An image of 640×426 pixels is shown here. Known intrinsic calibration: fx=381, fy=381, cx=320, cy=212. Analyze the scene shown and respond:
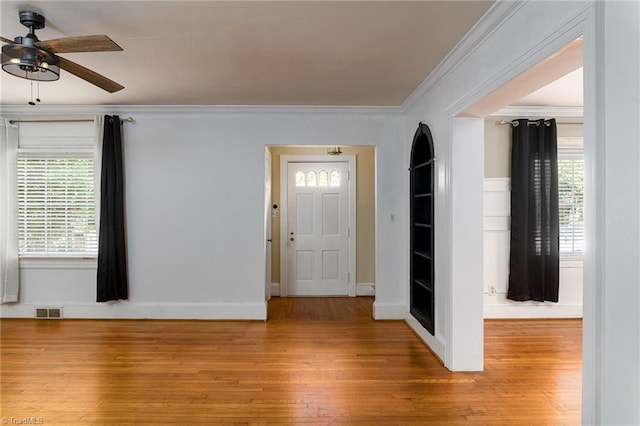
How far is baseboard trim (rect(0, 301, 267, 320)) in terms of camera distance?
15.0 ft

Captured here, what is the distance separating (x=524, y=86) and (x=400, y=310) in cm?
302

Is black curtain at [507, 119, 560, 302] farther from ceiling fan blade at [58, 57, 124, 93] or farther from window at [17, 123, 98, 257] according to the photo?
window at [17, 123, 98, 257]

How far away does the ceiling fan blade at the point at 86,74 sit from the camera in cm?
240

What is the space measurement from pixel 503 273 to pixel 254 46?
3.81 metres

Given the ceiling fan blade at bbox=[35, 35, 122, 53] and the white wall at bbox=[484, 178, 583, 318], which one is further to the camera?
the white wall at bbox=[484, 178, 583, 318]

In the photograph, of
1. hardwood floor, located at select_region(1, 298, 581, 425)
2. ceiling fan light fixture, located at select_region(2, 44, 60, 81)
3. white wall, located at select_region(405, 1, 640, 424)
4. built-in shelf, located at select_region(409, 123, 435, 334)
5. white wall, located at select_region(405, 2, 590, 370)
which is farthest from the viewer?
built-in shelf, located at select_region(409, 123, 435, 334)

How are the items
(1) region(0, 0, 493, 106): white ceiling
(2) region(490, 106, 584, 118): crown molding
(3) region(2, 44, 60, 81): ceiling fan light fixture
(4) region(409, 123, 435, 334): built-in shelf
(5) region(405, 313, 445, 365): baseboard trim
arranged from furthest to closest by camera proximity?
(2) region(490, 106, 584, 118): crown molding < (4) region(409, 123, 435, 334): built-in shelf < (5) region(405, 313, 445, 365): baseboard trim < (1) region(0, 0, 493, 106): white ceiling < (3) region(2, 44, 60, 81): ceiling fan light fixture

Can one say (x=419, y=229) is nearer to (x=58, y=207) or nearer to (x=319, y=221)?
(x=319, y=221)

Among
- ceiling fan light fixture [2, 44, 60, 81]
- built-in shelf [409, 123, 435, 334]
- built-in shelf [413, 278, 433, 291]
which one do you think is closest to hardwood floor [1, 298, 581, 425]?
built-in shelf [409, 123, 435, 334]

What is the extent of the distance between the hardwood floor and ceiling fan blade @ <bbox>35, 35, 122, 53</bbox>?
2.26 metres

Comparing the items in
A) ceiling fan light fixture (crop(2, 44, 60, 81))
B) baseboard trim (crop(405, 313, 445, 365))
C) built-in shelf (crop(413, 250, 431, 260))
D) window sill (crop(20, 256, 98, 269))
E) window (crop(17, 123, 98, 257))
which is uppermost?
ceiling fan light fixture (crop(2, 44, 60, 81))

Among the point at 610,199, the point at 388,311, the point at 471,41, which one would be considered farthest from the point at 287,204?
the point at 610,199

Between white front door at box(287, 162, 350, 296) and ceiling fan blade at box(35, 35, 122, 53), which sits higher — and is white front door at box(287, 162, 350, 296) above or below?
below

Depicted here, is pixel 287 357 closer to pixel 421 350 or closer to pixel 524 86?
pixel 421 350
